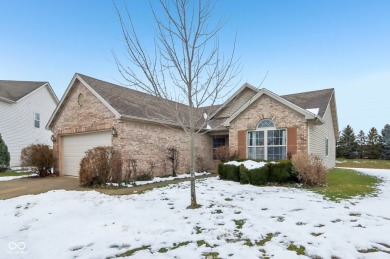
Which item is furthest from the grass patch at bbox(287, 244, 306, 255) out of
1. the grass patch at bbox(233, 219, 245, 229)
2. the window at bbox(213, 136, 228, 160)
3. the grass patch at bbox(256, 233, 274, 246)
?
the window at bbox(213, 136, 228, 160)

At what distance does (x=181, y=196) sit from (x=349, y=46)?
45.1ft

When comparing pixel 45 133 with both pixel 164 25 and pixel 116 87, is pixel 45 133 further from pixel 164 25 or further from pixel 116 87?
pixel 164 25

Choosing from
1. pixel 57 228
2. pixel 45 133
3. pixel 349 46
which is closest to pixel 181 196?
pixel 57 228

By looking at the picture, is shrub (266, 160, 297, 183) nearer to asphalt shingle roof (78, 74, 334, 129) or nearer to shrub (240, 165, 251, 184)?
shrub (240, 165, 251, 184)

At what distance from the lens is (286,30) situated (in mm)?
13242

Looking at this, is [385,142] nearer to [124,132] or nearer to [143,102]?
[143,102]

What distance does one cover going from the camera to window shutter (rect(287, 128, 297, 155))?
1258 centimetres

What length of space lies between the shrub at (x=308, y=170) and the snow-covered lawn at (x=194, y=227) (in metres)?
2.30

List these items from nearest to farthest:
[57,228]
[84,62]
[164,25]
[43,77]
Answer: [57,228]
[164,25]
[84,62]
[43,77]

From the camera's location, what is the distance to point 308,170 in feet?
31.7

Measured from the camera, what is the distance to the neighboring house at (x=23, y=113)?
19.6 meters

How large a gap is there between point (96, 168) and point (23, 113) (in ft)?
50.9

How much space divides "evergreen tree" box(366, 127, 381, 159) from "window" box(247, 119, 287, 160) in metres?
35.2

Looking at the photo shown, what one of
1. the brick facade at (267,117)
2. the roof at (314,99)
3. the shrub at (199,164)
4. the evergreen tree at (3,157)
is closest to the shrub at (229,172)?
the brick facade at (267,117)
